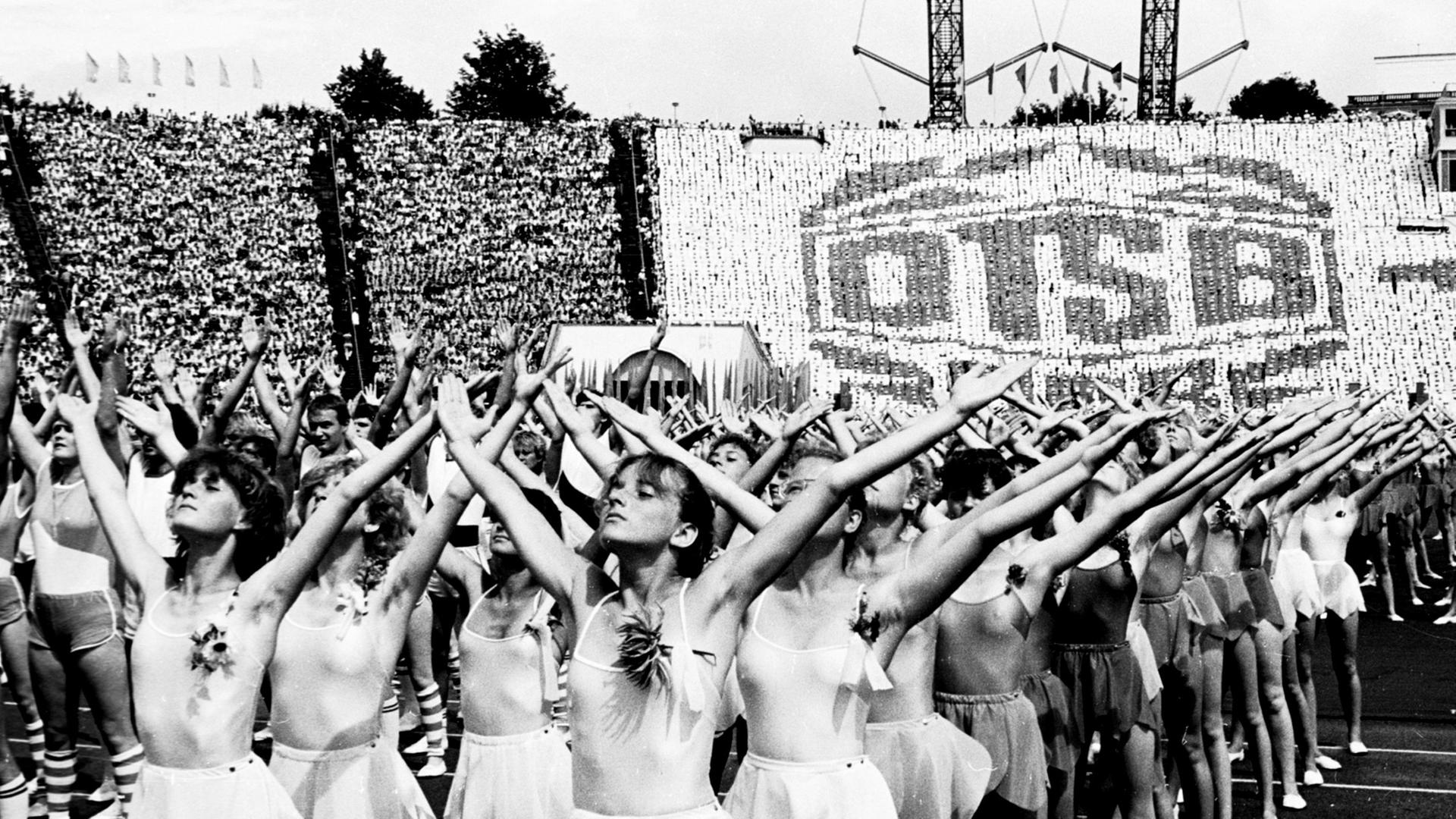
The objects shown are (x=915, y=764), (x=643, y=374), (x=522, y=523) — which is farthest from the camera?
(x=643, y=374)

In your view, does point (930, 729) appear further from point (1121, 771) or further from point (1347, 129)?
point (1347, 129)

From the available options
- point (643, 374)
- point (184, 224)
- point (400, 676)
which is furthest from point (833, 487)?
point (184, 224)

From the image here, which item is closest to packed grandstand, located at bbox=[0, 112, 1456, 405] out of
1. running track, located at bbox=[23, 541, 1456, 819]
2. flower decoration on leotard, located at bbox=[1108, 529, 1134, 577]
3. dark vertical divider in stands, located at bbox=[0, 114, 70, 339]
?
dark vertical divider in stands, located at bbox=[0, 114, 70, 339]

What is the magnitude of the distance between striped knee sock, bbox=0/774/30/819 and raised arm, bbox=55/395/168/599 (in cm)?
209

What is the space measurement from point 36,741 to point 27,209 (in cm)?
2273

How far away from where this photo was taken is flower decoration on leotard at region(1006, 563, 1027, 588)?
5512 millimetres

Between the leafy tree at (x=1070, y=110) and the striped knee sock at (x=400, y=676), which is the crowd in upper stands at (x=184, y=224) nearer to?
the striped knee sock at (x=400, y=676)

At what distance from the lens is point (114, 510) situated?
4.61 m

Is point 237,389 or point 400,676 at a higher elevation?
point 237,389

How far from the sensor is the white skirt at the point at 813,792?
170 inches

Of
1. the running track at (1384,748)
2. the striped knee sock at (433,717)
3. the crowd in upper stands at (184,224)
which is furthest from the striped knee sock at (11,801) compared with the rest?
the crowd in upper stands at (184,224)

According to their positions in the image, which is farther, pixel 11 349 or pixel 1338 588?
pixel 1338 588

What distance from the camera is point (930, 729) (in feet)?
16.9

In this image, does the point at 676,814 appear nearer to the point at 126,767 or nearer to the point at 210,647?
the point at 210,647
